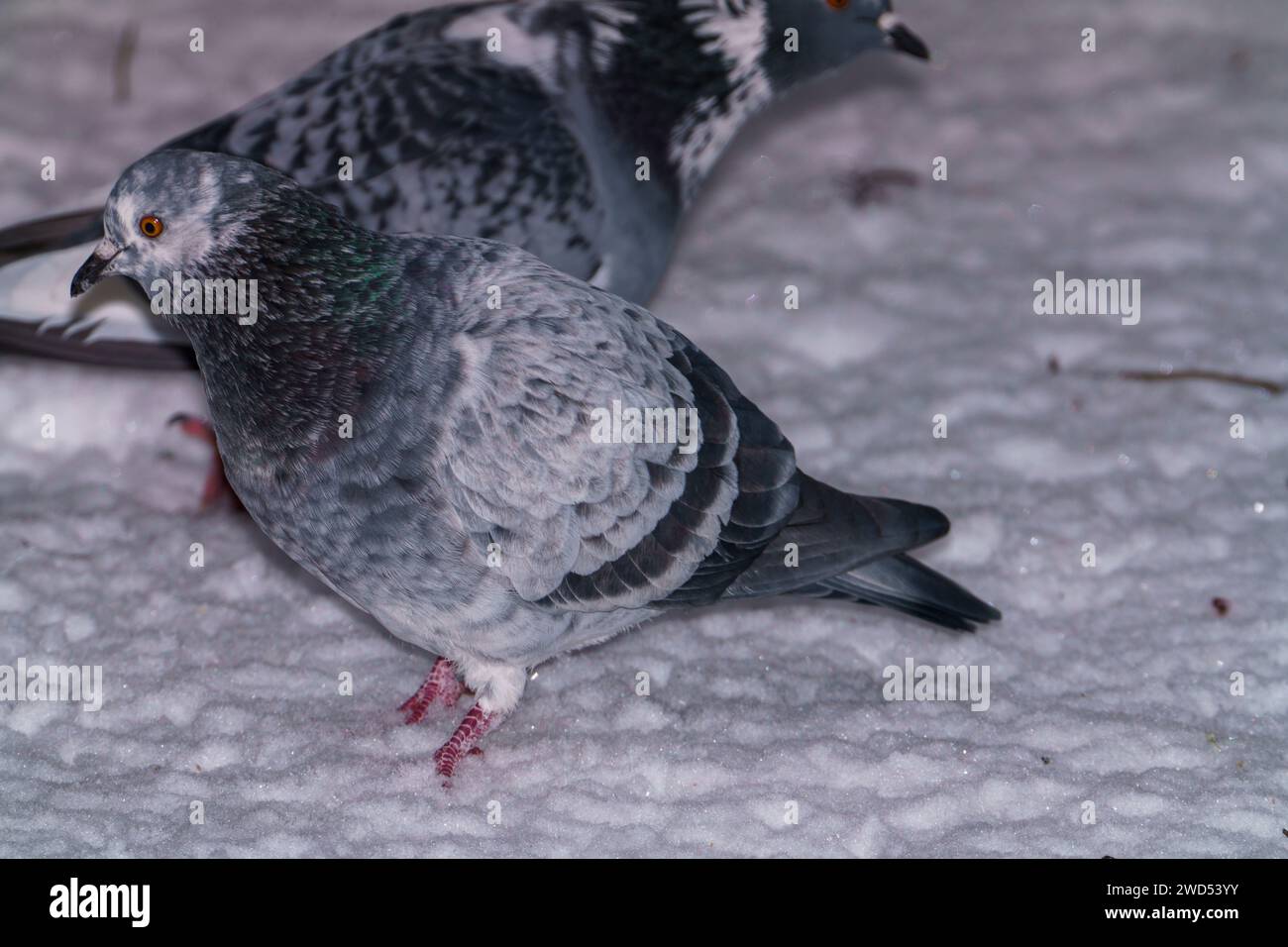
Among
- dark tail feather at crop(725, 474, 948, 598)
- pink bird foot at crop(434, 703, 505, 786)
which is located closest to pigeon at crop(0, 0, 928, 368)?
dark tail feather at crop(725, 474, 948, 598)

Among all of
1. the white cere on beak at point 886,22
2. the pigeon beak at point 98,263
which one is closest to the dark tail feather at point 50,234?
the pigeon beak at point 98,263

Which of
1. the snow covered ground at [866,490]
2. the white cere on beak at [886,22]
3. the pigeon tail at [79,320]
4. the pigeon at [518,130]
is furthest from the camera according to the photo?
the white cere on beak at [886,22]

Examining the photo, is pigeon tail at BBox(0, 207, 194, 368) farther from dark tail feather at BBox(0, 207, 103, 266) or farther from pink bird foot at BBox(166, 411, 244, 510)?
pink bird foot at BBox(166, 411, 244, 510)

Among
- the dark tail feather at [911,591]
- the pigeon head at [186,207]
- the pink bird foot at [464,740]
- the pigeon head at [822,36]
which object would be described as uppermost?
the pigeon head at [822,36]

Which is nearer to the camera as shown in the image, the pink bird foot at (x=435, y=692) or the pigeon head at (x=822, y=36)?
the pink bird foot at (x=435, y=692)

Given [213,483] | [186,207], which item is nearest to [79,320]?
[213,483]

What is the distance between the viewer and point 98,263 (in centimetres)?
319

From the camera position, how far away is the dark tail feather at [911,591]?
3805 millimetres

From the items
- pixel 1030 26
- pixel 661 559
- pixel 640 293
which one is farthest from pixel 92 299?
pixel 1030 26

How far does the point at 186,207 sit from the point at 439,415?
2.35 feet

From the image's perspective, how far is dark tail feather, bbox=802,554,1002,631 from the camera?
3805 millimetres

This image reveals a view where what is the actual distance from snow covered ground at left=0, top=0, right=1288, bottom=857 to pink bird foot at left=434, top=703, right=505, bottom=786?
0.05 m

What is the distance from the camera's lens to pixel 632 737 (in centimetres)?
380

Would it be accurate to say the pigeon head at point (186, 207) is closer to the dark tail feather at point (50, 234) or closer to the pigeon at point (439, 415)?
the pigeon at point (439, 415)
